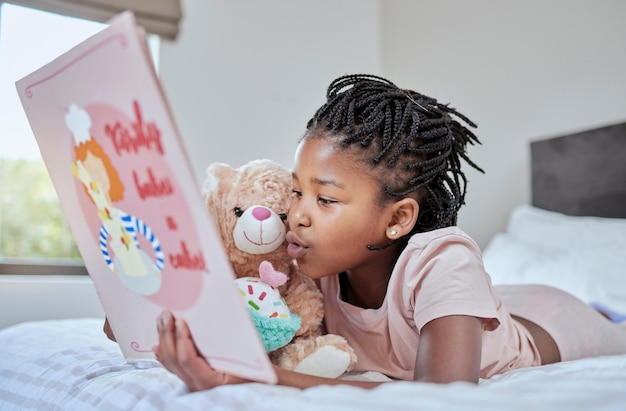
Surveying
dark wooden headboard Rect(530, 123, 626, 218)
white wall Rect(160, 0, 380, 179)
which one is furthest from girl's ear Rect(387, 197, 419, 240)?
white wall Rect(160, 0, 380, 179)

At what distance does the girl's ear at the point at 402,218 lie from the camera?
99 centimetres

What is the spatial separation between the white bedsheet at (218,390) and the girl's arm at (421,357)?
0.02m

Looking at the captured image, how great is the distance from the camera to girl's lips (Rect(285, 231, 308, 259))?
0.93 m

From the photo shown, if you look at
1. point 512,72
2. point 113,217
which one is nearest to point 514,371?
point 113,217

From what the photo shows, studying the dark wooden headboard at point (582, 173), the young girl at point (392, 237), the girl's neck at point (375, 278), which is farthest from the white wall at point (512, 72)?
the girl's neck at point (375, 278)

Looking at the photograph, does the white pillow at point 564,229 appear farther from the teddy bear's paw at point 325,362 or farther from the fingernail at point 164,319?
the fingernail at point 164,319

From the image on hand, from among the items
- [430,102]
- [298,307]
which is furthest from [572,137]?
[298,307]

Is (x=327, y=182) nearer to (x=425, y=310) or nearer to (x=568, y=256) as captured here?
(x=425, y=310)

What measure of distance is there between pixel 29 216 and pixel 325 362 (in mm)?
1917

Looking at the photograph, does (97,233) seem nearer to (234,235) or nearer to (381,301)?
(234,235)

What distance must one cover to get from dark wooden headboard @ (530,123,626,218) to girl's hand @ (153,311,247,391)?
182 centimetres

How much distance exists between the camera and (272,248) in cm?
93

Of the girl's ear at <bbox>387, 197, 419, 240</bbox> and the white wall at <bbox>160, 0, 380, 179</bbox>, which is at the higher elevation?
the white wall at <bbox>160, 0, 380, 179</bbox>

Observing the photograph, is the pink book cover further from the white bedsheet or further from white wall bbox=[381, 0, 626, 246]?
white wall bbox=[381, 0, 626, 246]
